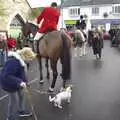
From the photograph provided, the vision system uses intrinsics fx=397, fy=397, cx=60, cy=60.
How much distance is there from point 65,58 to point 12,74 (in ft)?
12.3

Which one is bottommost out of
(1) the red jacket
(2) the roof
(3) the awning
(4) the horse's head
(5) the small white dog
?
(3) the awning

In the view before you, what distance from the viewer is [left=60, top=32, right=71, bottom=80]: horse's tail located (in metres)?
10.8

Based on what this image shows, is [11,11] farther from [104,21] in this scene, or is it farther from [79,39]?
[104,21]

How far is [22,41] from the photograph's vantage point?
2248 centimetres

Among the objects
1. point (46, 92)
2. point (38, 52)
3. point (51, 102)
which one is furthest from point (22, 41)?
point (51, 102)

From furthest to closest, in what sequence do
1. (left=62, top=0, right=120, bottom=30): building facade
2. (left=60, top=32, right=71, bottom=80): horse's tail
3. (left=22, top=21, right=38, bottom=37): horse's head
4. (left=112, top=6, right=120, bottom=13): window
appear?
(left=112, top=6, right=120, bottom=13): window
(left=62, top=0, right=120, bottom=30): building facade
(left=22, top=21, right=38, bottom=37): horse's head
(left=60, top=32, right=71, bottom=80): horse's tail

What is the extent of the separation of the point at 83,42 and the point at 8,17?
10.7 metres

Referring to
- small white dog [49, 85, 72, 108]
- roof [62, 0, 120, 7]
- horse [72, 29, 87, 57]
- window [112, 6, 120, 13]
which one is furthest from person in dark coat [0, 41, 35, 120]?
roof [62, 0, 120, 7]

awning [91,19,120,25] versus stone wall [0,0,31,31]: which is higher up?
stone wall [0,0,31,31]

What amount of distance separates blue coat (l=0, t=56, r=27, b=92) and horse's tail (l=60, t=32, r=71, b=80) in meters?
3.45

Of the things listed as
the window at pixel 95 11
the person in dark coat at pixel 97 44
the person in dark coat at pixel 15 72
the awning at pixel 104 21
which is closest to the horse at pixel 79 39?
the person in dark coat at pixel 97 44

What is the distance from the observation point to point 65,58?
10898 millimetres

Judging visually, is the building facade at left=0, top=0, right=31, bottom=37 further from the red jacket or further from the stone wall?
the red jacket

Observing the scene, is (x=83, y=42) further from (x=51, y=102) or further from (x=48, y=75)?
(x=51, y=102)
